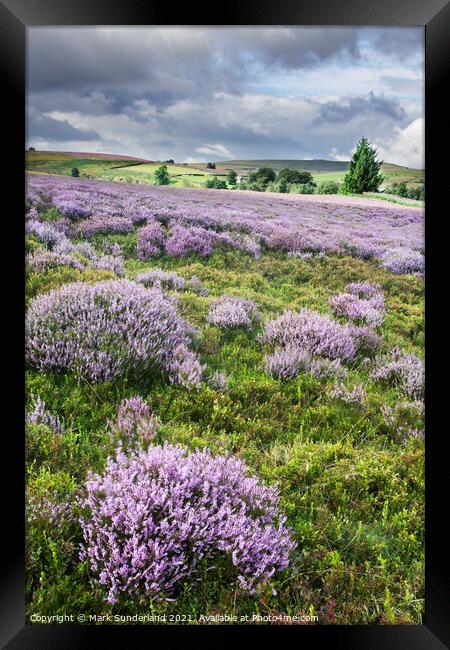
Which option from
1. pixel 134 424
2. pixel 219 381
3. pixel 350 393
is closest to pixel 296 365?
pixel 350 393

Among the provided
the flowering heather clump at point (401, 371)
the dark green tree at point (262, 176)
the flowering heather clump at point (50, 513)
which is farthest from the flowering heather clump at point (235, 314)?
the flowering heather clump at point (50, 513)

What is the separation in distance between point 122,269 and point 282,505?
2187 millimetres

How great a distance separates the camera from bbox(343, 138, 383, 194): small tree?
3.49 meters

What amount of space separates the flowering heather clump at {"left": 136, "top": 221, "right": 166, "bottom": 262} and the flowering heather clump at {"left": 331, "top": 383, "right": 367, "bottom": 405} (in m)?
1.83

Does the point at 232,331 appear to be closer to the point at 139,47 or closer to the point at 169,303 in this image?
the point at 169,303

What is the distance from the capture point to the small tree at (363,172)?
11.5ft

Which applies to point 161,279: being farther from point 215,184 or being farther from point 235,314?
point 215,184

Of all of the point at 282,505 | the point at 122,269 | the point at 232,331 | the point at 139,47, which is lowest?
the point at 282,505

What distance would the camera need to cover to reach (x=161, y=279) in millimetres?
3779

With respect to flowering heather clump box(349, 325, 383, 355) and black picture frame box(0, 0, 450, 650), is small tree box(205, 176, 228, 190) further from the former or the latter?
flowering heather clump box(349, 325, 383, 355)

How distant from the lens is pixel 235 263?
12.5 feet

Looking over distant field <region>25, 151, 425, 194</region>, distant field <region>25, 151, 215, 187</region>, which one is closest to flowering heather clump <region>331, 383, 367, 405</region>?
distant field <region>25, 151, 425, 194</region>
